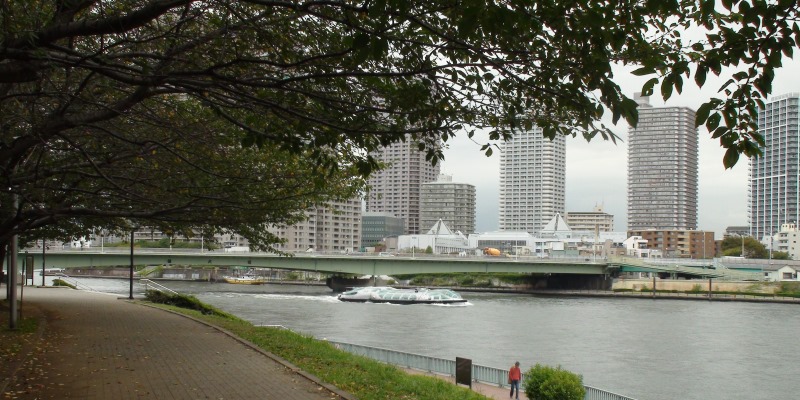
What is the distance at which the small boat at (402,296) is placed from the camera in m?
62.4

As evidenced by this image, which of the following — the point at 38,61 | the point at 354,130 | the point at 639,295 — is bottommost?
the point at 639,295

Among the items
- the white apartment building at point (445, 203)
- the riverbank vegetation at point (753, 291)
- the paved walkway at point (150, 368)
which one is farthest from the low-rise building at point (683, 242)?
the paved walkway at point (150, 368)

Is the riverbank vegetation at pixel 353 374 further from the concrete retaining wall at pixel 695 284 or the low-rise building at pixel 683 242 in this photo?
the low-rise building at pixel 683 242

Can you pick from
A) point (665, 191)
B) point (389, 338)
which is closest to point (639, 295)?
point (389, 338)

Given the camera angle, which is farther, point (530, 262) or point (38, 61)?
point (530, 262)

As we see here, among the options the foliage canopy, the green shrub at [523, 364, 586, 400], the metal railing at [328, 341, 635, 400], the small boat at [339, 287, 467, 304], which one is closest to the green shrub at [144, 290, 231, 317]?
the metal railing at [328, 341, 635, 400]

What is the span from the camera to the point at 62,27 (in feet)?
22.9

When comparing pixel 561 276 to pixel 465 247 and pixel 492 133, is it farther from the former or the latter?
pixel 492 133

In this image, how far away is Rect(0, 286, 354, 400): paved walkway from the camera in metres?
11.0

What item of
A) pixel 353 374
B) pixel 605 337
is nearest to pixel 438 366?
pixel 353 374

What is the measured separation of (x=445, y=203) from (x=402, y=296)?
126461 millimetres

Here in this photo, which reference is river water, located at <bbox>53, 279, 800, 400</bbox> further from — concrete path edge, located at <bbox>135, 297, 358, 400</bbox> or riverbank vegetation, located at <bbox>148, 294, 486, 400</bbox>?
concrete path edge, located at <bbox>135, 297, 358, 400</bbox>

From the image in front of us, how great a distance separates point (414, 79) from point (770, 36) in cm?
416

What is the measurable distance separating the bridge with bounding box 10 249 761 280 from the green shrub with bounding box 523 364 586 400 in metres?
37.9
